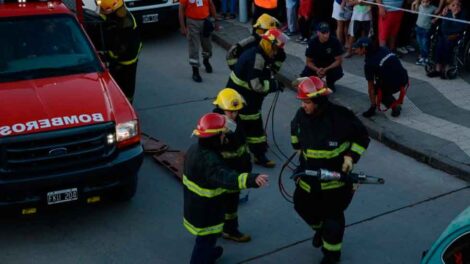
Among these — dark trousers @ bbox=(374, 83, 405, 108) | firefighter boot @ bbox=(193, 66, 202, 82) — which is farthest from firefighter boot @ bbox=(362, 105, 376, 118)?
firefighter boot @ bbox=(193, 66, 202, 82)

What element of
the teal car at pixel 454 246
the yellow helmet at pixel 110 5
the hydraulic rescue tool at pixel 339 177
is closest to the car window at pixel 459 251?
the teal car at pixel 454 246

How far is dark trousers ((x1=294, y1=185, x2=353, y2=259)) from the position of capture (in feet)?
19.3

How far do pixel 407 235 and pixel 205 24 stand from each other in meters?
6.03

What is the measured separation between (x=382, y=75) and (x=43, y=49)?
4474 millimetres

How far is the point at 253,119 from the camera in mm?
8039

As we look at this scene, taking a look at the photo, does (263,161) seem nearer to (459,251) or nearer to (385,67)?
(385,67)

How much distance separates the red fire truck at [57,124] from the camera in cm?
627

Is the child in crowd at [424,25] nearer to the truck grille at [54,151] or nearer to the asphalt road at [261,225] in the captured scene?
the asphalt road at [261,225]

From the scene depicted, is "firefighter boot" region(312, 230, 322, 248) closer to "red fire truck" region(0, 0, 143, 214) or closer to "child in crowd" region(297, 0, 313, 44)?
"red fire truck" region(0, 0, 143, 214)

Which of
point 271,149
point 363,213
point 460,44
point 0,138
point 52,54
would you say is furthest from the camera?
point 460,44

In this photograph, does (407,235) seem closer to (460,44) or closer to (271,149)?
(271,149)

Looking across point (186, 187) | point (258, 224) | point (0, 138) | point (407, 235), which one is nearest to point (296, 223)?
point (258, 224)

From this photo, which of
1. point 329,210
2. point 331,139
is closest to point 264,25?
point 331,139

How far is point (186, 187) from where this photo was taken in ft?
18.5
